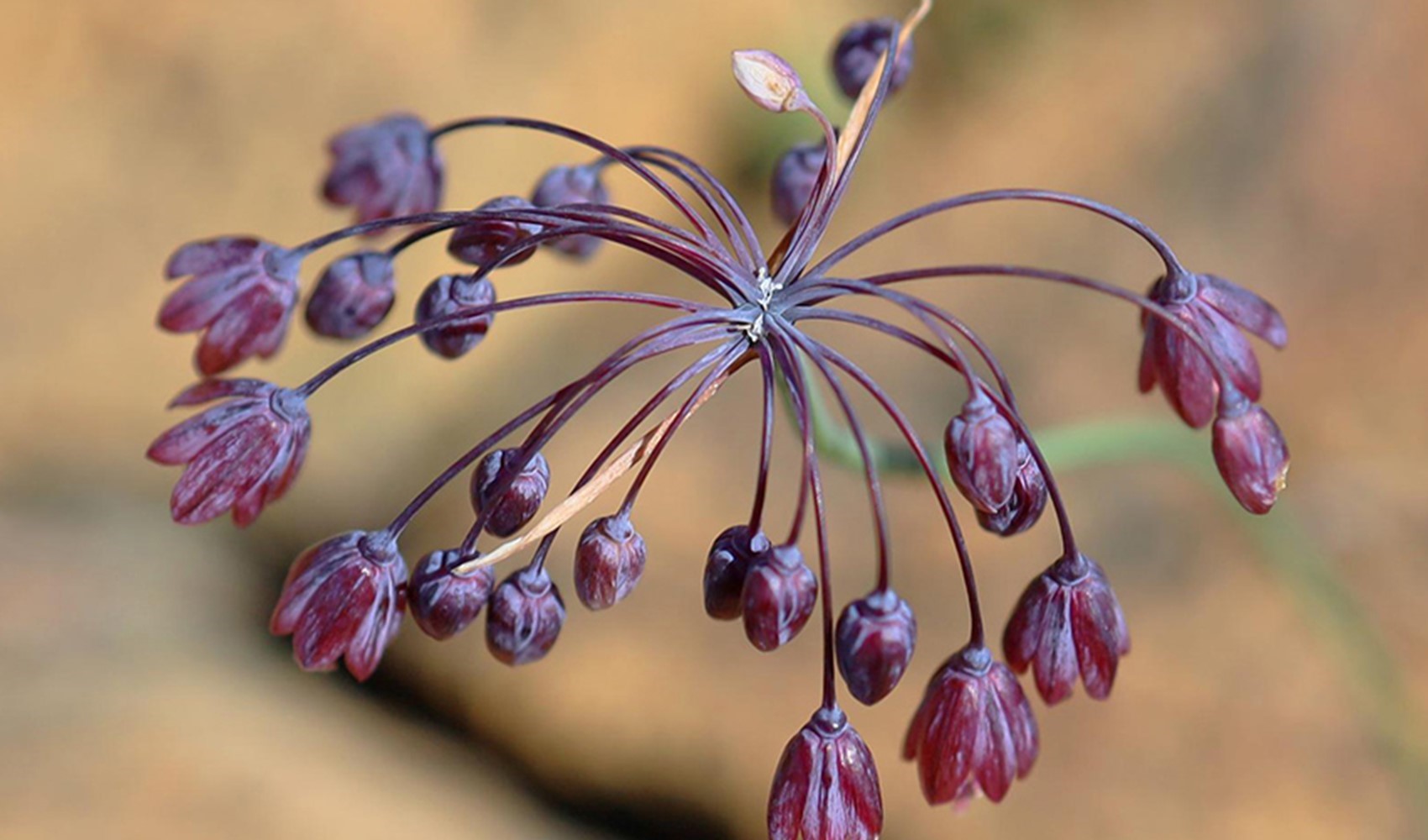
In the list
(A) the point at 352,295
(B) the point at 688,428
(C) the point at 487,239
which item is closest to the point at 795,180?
(C) the point at 487,239

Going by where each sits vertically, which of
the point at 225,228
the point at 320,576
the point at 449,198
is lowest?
the point at 320,576

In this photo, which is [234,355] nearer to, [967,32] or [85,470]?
[85,470]

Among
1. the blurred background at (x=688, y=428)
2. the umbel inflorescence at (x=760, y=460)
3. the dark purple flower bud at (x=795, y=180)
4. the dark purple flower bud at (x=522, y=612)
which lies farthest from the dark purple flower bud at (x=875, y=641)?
the blurred background at (x=688, y=428)

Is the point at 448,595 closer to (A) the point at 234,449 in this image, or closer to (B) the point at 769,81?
(A) the point at 234,449

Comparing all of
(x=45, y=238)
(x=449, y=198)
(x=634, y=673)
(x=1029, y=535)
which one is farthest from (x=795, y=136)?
(x=45, y=238)

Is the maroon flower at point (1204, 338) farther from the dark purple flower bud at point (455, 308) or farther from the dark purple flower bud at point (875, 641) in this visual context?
the dark purple flower bud at point (455, 308)

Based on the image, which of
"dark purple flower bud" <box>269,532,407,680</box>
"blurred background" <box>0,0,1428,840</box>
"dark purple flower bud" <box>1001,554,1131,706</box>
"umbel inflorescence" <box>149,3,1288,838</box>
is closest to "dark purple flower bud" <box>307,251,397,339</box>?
"umbel inflorescence" <box>149,3,1288,838</box>
